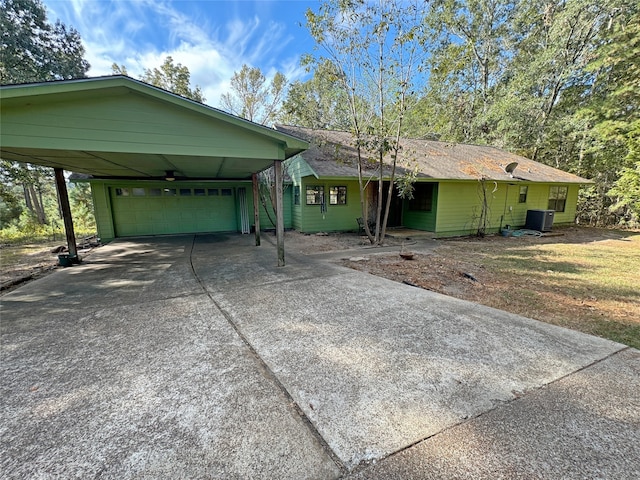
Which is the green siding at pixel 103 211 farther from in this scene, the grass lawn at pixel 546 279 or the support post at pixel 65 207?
the grass lawn at pixel 546 279

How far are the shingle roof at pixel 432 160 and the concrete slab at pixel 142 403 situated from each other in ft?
23.3

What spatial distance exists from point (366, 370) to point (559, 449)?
1316 mm

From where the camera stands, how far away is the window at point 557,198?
13.9m

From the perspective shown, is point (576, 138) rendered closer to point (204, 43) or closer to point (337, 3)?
point (337, 3)

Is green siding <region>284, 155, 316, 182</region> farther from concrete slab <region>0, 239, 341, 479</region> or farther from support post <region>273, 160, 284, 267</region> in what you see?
concrete slab <region>0, 239, 341, 479</region>

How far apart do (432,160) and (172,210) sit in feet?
36.6

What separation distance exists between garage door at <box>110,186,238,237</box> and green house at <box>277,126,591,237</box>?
305 cm

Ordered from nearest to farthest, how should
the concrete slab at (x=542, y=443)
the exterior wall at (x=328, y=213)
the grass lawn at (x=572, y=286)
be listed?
the concrete slab at (x=542, y=443), the grass lawn at (x=572, y=286), the exterior wall at (x=328, y=213)

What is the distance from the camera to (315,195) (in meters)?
10.9

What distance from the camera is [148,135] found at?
168 inches

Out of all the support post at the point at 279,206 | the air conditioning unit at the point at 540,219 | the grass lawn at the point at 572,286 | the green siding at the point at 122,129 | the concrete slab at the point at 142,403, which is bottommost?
the grass lawn at the point at 572,286

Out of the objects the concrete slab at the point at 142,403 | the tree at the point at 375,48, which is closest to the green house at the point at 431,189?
the tree at the point at 375,48

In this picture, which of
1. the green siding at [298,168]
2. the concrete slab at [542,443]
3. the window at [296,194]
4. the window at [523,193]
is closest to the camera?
the concrete slab at [542,443]

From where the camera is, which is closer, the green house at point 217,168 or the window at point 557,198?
the green house at point 217,168
